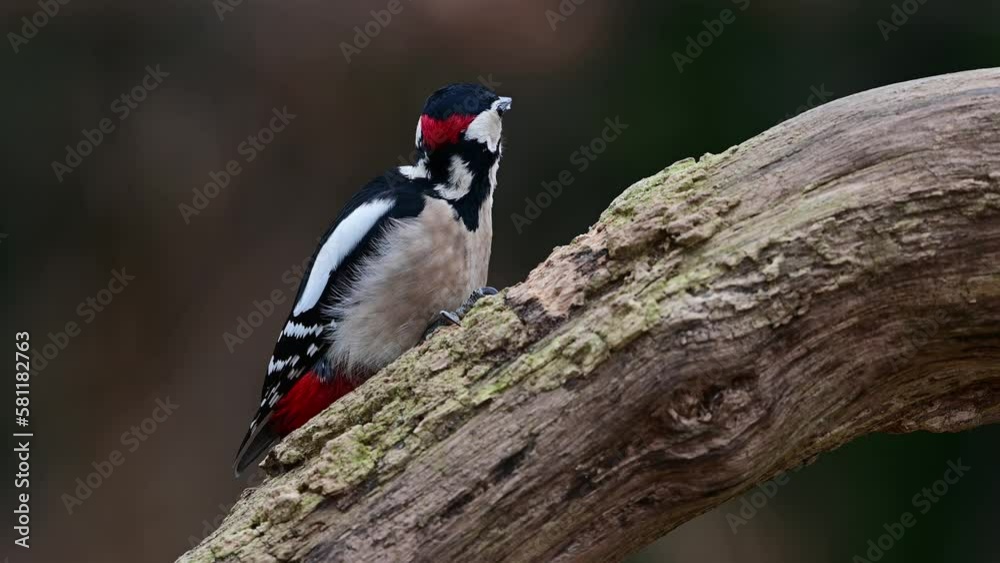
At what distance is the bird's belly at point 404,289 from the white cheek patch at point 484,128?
0.27 m

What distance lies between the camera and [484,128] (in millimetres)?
3412

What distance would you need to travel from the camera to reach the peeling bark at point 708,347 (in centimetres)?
210

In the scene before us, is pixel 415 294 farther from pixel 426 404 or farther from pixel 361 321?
pixel 426 404

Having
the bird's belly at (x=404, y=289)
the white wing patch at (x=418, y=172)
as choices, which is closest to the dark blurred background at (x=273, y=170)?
the white wing patch at (x=418, y=172)

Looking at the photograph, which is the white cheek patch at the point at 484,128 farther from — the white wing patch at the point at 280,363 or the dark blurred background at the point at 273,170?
the dark blurred background at the point at 273,170

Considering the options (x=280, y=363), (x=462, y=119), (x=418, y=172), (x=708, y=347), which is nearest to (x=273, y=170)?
(x=418, y=172)

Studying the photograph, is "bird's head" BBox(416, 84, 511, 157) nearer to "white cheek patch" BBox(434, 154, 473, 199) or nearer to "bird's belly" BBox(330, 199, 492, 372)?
"white cheek patch" BBox(434, 154, 473, 199)

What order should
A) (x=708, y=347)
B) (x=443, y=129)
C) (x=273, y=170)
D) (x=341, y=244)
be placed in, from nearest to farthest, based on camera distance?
(x=708, y=347)
(x=443, y=129)
(x=341, y=244)
(x=273, y=170)

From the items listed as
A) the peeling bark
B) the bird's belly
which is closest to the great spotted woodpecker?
the bird's belly

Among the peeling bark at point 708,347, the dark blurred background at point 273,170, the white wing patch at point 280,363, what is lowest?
the peeling bark at point 708,347

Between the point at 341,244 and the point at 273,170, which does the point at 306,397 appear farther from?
the point at 273,170

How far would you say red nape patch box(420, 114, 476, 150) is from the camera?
11.1ft

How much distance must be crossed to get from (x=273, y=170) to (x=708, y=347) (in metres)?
4.98

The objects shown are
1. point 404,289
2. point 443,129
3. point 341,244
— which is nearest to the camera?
point 404,289
